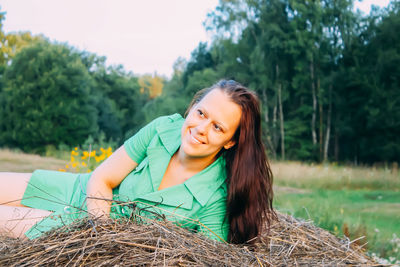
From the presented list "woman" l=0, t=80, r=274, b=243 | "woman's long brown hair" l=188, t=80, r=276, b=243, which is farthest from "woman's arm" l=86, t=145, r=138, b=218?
"woman's long brown hair" l=188, t=80, r=276, b=243

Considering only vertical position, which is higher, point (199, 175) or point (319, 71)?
point (319, 71)

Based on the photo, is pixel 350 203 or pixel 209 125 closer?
pixel 209 125

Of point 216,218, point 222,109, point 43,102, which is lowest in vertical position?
point 216,218

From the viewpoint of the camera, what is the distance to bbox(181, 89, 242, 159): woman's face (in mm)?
2129

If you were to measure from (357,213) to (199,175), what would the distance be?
3.54 meters

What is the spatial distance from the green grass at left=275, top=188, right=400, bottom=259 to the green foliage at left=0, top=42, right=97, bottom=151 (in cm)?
1896

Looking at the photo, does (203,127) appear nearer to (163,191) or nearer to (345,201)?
(163,191)

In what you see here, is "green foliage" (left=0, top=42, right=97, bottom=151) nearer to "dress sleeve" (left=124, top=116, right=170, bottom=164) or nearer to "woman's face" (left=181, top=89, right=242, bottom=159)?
"dress sleeve" (left=124, top=116, right=170, bottom=164)

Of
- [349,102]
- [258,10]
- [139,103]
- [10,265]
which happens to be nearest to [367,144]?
[349,102]

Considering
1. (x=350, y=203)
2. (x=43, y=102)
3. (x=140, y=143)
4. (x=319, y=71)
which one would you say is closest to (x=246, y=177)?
(x=140, y=143)

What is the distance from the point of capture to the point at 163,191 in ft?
7.26

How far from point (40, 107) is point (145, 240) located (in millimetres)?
23440

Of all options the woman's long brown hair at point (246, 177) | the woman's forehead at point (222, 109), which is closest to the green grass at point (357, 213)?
the woman's long brown hair at point (246, 177)

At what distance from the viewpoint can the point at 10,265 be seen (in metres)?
1.44
